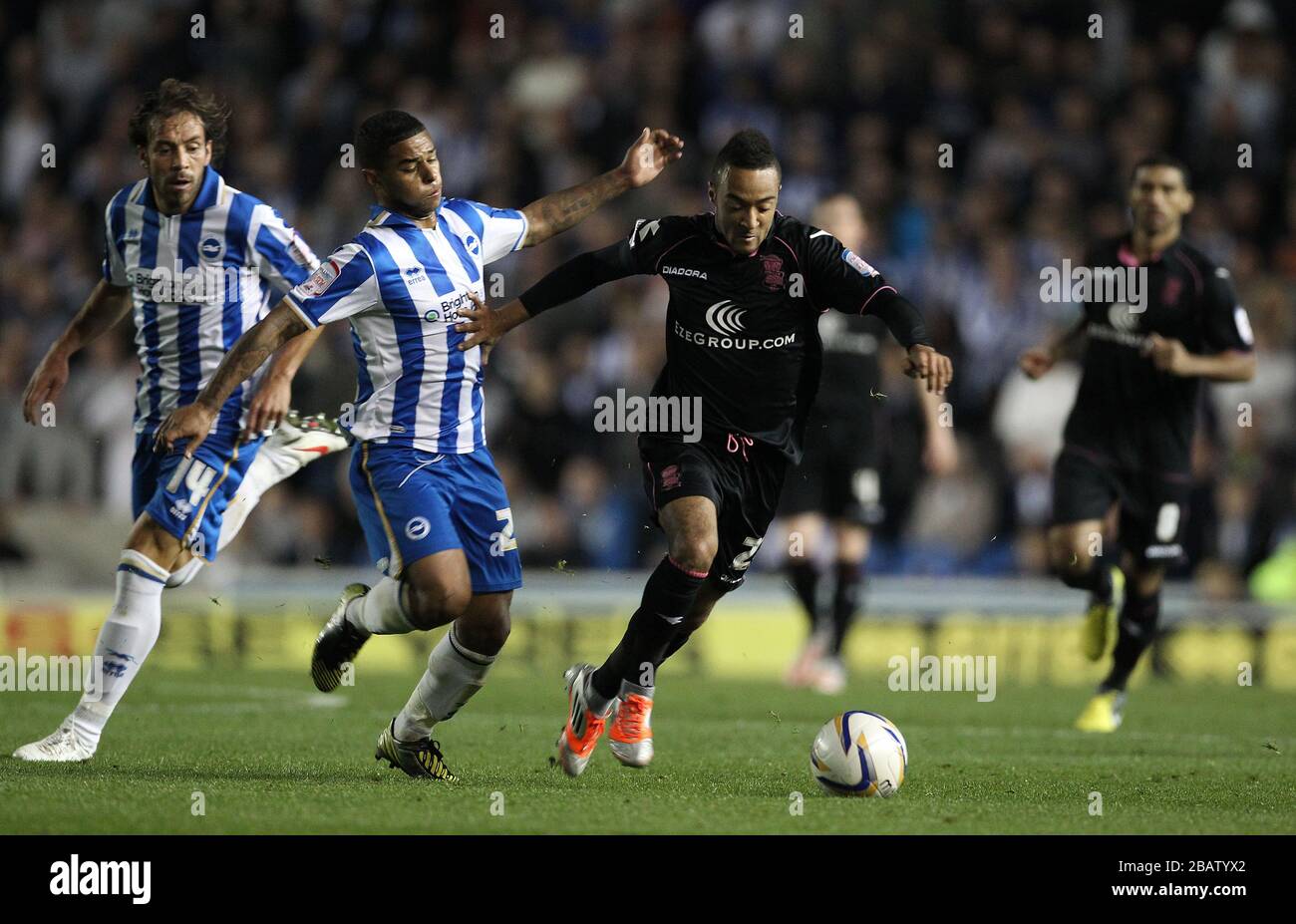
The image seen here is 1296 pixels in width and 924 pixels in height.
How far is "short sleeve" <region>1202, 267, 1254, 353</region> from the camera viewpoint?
30.5ft

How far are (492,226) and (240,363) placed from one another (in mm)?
1143

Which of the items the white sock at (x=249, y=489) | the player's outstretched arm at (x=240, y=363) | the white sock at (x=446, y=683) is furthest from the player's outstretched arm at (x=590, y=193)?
the white sock at (x=446, y=683)

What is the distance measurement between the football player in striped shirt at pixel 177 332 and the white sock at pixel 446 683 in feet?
3.87

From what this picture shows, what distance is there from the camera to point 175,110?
736 cm

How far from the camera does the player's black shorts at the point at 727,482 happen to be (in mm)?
6949

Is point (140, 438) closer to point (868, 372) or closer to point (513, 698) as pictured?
point (513, 698)

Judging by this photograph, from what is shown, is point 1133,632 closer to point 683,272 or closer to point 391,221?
point 683,272

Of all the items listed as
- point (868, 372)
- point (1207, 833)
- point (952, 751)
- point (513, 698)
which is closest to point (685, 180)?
point (868, 372)

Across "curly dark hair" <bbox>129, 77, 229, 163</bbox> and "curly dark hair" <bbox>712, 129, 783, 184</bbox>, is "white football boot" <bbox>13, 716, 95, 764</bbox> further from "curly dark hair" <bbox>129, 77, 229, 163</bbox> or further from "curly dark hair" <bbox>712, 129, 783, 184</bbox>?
"curly dark hair" <bbox>712, 129, 783, 184</bbox>

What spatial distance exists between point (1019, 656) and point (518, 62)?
7831 mm

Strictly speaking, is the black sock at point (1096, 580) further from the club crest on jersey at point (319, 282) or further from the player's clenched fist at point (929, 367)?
the club crest on jersey at point (319, 282)

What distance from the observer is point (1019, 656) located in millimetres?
12500

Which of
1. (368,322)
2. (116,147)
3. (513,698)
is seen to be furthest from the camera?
(116,147)

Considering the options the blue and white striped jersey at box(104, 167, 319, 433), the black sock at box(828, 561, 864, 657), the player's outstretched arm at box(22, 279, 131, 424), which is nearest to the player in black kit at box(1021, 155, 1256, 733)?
the black sock at box(828, 561, 864, 657)
